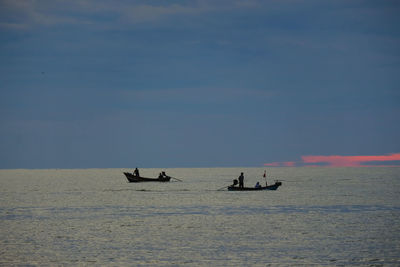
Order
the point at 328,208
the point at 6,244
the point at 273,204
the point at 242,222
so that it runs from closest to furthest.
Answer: the point at 6,244 → the point at 242,222 → the point at 328,208 → the point at 273,204

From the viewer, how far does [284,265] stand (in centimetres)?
2786

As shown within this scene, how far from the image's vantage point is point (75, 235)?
130 feet

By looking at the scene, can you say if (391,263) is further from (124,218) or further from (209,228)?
(124,218)

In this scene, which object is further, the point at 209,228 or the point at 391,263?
the point at 209,228

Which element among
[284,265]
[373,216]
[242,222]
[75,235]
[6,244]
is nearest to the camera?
[284,265]

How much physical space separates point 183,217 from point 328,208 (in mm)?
17866

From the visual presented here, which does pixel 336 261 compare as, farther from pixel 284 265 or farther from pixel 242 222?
pixel 242 222


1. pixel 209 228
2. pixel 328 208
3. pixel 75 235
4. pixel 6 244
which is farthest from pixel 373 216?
pixel 6 244

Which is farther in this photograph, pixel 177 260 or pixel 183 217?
pixel 183 217

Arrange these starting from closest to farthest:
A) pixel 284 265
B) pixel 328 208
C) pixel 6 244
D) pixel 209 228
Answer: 1. pixel 284 265
2. pixel 6 244
3. pixel 209 228
4. pixel 328 208

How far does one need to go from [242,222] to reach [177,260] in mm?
18046

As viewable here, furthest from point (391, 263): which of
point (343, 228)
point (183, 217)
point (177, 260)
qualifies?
point (183, 217)

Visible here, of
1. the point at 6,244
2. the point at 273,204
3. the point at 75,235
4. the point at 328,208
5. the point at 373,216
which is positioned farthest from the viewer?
the point at 273,204

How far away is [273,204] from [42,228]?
1248 inches
